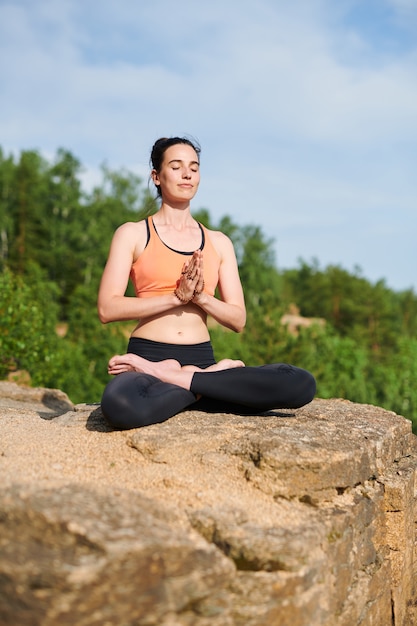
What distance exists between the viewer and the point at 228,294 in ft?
18.7

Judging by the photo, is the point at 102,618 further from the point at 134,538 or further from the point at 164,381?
the point at 164,381

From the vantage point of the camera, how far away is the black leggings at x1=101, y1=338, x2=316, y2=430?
4629 mm

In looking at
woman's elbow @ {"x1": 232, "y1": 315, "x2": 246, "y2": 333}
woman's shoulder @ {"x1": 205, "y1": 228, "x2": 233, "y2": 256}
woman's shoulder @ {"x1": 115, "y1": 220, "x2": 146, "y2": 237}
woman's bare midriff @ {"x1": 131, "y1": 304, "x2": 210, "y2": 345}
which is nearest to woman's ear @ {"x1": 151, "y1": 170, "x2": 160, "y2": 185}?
woman's shoulder @ {"x1": 115, "y1": 220, "x2": 146, "y2": 237}

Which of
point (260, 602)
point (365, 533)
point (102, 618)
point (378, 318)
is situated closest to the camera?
point (102, 618)

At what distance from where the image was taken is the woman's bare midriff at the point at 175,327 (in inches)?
211

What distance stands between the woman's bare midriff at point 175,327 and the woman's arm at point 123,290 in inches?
4.6

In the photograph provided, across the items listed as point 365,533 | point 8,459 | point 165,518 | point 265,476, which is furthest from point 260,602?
point 8,459

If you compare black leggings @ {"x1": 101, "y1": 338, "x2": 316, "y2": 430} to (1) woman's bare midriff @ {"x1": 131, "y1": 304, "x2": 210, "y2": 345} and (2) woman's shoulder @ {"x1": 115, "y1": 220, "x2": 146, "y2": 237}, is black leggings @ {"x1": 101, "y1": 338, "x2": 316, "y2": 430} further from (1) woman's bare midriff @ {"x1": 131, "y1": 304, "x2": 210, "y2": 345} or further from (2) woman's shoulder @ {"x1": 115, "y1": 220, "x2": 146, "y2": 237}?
(2) woman's shoulder @ {"x1": 115, "y1": 220, "x2": 146, "y2": 237}

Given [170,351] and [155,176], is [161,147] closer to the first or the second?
[155,176]

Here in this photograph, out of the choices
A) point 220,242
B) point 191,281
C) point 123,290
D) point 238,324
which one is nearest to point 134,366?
point 123,290

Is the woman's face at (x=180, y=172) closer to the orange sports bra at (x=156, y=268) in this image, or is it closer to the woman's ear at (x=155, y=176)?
the woman's ear at (x=155, y=176)

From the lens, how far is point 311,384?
16.9 feet

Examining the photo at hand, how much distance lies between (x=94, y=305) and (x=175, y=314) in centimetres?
2525

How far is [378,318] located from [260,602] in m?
45.1
